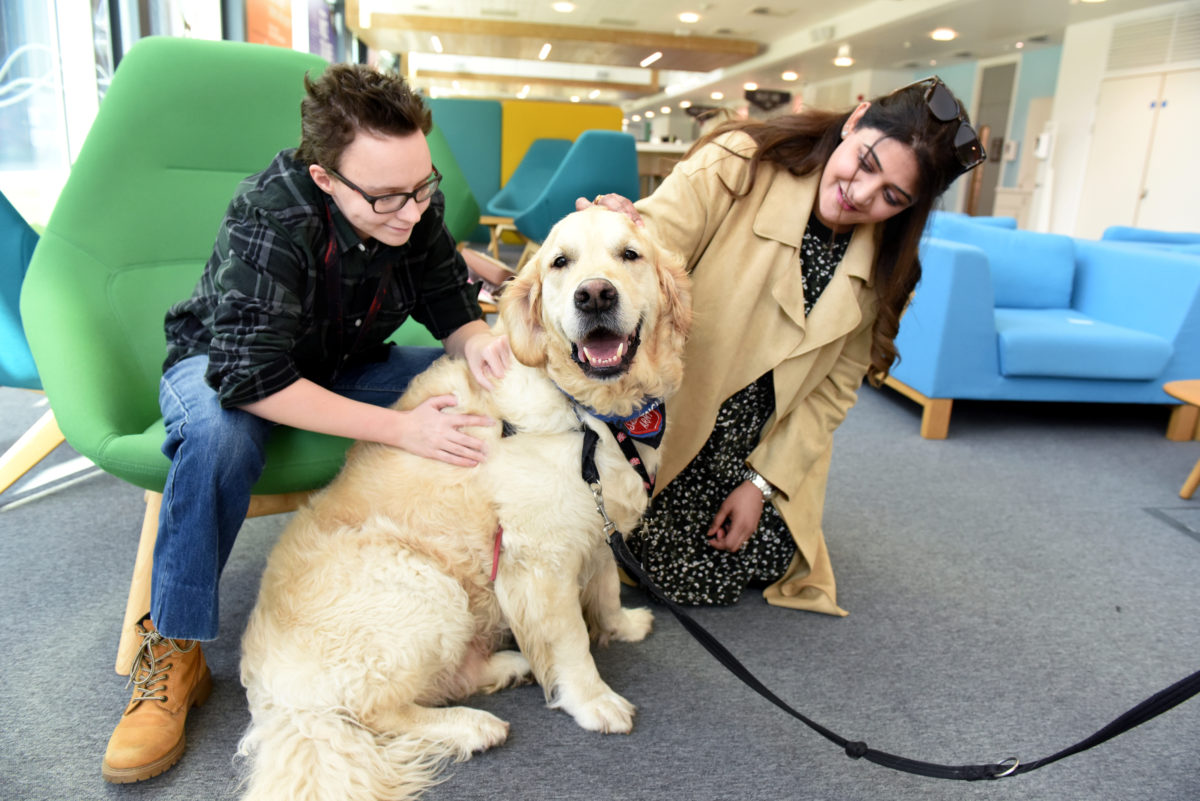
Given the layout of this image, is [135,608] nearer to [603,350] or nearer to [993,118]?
[603,350]

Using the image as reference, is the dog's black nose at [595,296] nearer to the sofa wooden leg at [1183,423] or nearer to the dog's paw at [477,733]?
the dog's paw at [477,733]

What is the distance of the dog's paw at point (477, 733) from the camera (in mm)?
1512

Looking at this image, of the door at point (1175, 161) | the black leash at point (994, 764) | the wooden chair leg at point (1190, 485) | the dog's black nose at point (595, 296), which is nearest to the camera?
the black leash at point (994, 764)

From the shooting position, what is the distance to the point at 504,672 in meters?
1.74

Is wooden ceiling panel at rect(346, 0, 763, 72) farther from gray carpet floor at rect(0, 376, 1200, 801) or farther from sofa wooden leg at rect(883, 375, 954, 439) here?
gray carpet floor at rect(0, 376, 1200, 801)

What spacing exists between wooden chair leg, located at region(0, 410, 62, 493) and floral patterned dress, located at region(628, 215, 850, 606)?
7.07 ft

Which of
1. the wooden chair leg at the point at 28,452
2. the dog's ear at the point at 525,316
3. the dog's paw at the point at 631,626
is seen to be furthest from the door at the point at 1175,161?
the wooden chair leg at the point at 28,452

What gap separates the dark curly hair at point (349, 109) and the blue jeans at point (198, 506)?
583 mm

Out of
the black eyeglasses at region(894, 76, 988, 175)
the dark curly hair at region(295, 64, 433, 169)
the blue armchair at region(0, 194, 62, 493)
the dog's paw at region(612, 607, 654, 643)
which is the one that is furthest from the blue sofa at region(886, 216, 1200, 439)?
the blue armchair at region(0, 194, 62, 493)

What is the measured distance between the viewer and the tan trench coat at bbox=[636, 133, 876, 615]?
185 cm

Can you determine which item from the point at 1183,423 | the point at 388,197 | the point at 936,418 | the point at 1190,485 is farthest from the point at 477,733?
the point at 1183,423

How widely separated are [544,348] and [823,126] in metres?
0.97

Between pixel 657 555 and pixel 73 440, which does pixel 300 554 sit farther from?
pixel 657 555

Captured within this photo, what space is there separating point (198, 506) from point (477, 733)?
0.73 metres
